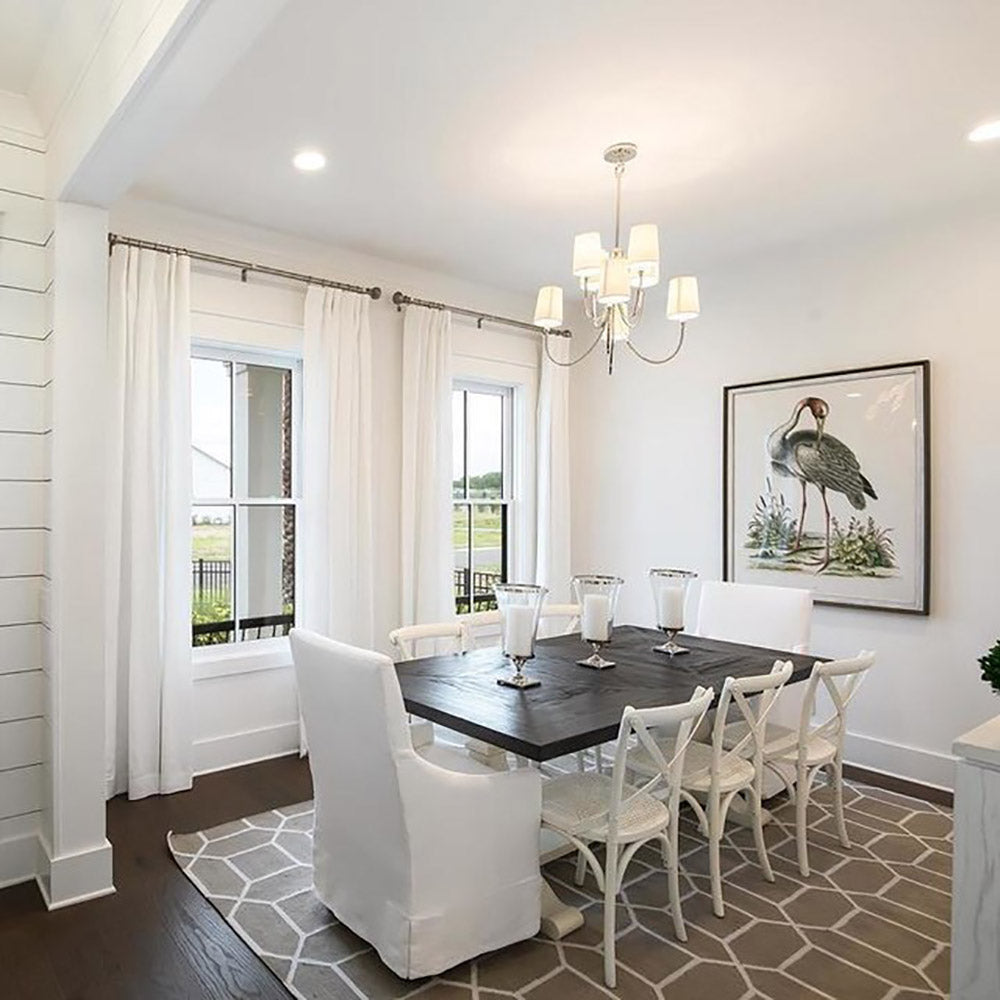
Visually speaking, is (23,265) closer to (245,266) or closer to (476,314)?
(245,266)

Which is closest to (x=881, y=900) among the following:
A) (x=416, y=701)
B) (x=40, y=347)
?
(x=416, y=701)

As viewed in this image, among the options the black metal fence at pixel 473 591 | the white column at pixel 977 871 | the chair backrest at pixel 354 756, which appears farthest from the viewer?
the black metal fence at pixel 473 591

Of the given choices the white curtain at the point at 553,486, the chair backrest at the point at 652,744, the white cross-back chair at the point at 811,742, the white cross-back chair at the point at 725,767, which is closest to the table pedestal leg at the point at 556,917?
the chair backrest at the point at 652,744

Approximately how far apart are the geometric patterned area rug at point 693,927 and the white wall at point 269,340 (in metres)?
0.79

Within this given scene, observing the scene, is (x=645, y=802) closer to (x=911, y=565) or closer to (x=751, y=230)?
(x=911, y=565)

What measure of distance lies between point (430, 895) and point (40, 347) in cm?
231

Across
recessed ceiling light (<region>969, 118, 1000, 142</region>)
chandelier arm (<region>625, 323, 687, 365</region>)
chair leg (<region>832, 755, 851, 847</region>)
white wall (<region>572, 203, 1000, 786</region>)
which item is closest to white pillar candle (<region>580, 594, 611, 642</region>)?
chair leg (<region>832, 755, 851, 847</region>)

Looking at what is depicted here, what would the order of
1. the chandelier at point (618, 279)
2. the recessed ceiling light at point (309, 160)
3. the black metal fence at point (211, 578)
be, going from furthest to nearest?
1. the black metal fence at point (211, 578)
2. the recessed ceiling light at point (309, 160)
3. the chandelier at point (618, 279)

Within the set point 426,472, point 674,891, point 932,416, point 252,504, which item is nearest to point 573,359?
point 426,472

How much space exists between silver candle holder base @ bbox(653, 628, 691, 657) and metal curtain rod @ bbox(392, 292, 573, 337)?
1.86 m

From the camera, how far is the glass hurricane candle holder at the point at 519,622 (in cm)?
268

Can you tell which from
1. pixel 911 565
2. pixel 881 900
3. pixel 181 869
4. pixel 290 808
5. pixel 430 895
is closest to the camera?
pixel 430 895

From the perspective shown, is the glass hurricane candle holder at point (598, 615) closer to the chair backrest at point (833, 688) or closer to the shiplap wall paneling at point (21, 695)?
the chair backrest at point (833, 688)

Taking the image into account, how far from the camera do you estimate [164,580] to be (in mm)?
3512
